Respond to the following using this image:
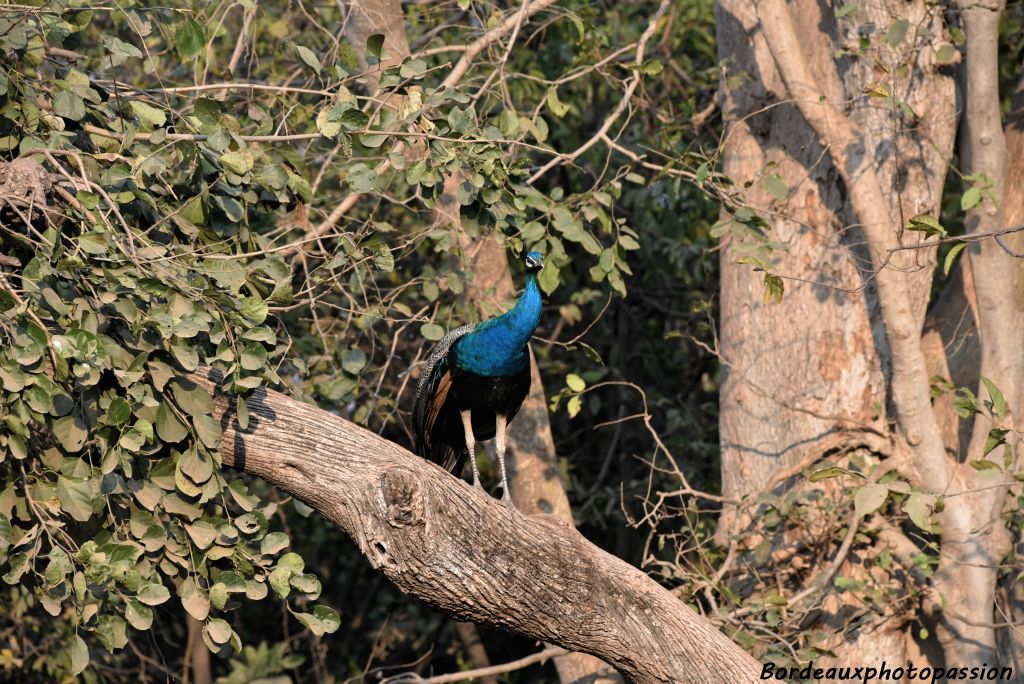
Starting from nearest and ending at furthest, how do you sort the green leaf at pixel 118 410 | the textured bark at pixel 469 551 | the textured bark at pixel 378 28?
the green leaf at pixel 118 410
the textured bark at pixel 469 551
the textured bark at pixel 378 28

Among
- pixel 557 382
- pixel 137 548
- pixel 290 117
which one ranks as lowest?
pixel 557 382

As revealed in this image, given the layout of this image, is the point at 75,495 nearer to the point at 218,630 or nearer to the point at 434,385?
the point at 218,630

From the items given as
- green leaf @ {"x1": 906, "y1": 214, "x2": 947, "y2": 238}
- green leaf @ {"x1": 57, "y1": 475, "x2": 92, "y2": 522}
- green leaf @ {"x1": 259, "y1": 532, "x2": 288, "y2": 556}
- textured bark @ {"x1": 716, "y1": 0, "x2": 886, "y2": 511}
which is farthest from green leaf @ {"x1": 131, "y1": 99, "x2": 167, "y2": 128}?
textured bark @ {"x1": 716, "y1": 0, "x2": 886, "y2": 511}

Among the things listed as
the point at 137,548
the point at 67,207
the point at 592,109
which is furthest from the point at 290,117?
the point at 592,109

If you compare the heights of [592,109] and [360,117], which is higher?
[360,117]

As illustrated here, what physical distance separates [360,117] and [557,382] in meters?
3.97

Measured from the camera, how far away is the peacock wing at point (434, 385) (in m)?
4.56

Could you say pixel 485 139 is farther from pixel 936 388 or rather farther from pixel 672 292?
pixel 672 292

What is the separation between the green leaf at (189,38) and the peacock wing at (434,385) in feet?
4.82

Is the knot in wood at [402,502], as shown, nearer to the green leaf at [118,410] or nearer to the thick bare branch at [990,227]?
the green leaf at [118,410]

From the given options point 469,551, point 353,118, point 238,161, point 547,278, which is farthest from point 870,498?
point 238,161

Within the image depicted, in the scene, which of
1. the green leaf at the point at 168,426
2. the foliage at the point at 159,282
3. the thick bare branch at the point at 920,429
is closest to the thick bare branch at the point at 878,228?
the thick bare branch at the point at 920,429

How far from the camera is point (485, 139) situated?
370cm

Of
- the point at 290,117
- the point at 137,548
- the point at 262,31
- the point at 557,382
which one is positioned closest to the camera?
the point at 137,548
